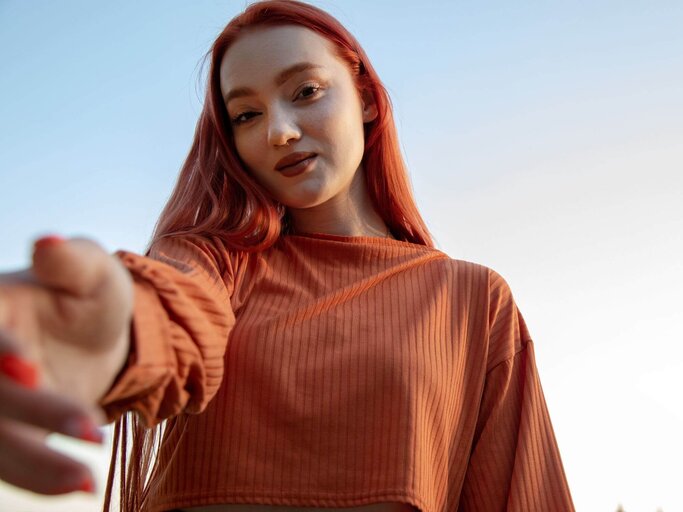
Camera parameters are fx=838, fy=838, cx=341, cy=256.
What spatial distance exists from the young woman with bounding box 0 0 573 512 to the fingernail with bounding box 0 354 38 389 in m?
0.39

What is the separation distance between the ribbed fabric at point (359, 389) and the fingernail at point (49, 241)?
39 cm

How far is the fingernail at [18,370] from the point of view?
74cm

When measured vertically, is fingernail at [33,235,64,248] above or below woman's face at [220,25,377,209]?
below

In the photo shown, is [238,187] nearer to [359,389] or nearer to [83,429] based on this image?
[359,389]

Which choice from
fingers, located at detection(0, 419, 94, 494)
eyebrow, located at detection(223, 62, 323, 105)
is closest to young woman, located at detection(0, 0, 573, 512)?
eyebrow, located at detection(223, 62, 323, 105)

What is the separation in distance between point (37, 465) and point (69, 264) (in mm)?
198

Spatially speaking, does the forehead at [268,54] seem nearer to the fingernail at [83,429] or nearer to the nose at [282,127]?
the nose at [282,127]

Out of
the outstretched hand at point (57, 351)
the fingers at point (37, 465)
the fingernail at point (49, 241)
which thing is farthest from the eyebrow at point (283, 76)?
the fingers at point (37, 465)

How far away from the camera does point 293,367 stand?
62.1 inches

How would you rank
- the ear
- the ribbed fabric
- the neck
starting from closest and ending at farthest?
1. the ribbed fabric
2. the neck
3. the ear

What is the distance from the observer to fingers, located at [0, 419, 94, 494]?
0.75m

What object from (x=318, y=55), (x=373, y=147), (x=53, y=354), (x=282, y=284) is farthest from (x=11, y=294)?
(x=373, y=147)

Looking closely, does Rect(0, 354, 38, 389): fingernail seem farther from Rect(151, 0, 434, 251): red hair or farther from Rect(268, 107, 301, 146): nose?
Rect(268, 107, 301, 146): nose

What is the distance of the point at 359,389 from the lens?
1558mm
